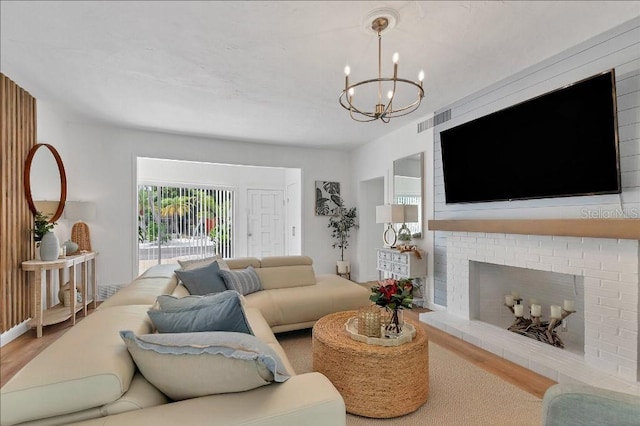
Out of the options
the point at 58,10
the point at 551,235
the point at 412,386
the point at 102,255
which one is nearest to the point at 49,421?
the point at 412,386

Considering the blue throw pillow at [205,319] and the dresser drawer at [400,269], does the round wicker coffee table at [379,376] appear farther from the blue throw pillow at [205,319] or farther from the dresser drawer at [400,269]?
the dresser drawer at [400,269]

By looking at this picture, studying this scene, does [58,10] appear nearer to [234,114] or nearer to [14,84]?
[14,84]

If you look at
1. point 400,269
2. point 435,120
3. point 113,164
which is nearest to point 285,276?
point 400,269

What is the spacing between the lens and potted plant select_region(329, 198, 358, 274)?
6.01m

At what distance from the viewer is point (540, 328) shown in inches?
113

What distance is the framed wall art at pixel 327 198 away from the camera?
5977mm

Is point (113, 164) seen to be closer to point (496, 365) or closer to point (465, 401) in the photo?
point (465, 401)

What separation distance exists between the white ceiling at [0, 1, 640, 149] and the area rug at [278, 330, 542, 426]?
7.79ft

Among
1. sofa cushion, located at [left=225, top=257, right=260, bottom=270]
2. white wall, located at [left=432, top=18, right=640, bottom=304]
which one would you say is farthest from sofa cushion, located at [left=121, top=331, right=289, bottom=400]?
white wall, located at [left=432, top=18, right=640, bottom=304]

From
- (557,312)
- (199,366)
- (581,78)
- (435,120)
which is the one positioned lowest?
(557,312)

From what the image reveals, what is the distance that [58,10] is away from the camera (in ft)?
6.59

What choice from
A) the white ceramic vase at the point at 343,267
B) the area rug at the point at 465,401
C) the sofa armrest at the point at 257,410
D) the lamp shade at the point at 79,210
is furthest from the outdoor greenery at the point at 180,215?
the sofa armrest at the point at 257,410

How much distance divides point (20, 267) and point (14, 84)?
1776 millimetres

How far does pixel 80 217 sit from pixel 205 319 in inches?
153
